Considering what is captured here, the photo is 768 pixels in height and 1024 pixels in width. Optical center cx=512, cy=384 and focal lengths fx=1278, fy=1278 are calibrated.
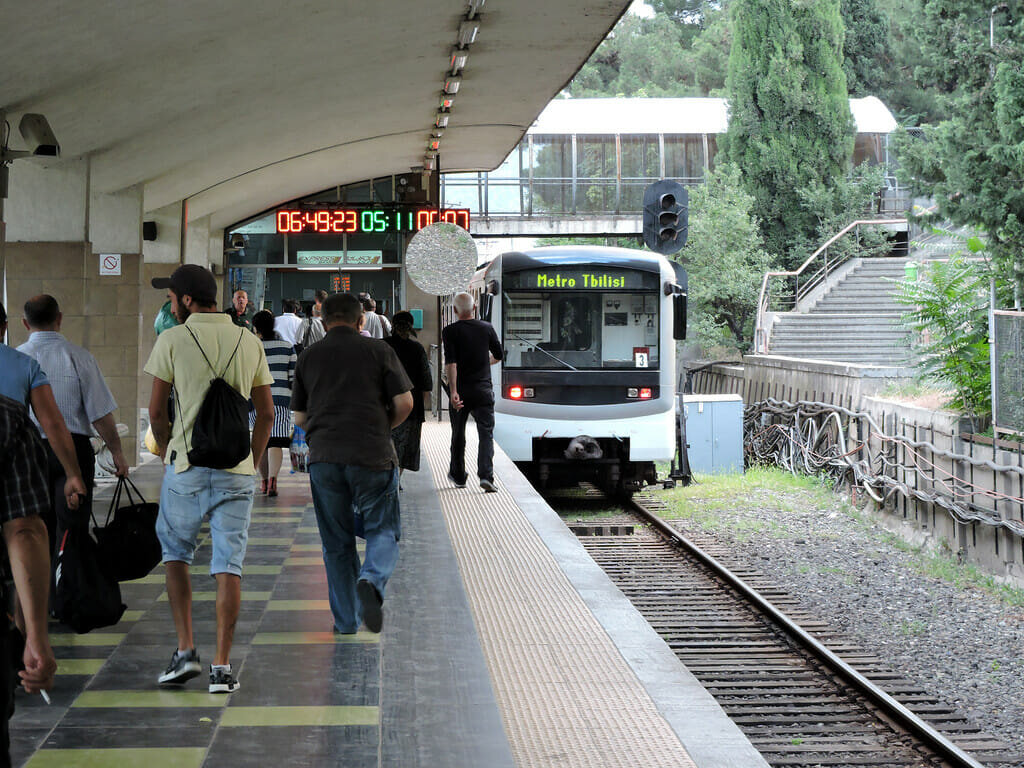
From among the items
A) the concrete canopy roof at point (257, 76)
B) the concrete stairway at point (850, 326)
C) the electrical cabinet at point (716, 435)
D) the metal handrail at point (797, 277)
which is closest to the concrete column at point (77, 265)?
the concrete canopy roof at point (257, 76)

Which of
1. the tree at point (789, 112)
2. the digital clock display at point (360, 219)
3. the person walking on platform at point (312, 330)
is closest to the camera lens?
the person walking on platform at point (312, 330)

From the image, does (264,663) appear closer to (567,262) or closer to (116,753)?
(116,753)

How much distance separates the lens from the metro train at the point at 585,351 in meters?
15.4

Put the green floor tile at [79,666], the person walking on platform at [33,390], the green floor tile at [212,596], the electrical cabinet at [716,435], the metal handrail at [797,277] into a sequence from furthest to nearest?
the metal handrail at [797,277] < the electrical cabinet at [716,435] < the green floor tile at [212,596] < the green floor tile at [79,666] < the person walking on platform at [33,390]

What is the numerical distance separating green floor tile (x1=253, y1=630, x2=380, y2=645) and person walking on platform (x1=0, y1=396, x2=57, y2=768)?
8.75 feet

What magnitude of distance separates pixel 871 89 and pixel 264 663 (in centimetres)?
5050

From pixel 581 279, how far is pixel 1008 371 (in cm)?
501

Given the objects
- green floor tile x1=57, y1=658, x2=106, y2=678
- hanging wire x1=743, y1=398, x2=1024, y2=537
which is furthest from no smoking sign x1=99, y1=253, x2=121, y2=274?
hanging wire x1=743, y1=398, x2=1024, y2=537

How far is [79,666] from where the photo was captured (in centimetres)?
577

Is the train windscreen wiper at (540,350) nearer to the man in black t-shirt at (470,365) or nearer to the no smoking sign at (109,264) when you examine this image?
the man in black t-shirt at (470,365)

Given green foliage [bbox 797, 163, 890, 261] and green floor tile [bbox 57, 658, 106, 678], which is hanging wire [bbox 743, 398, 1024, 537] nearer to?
green floor tile [bbox 57, 658, 106, 678]

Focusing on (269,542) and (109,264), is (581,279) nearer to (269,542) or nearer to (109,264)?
(109,264)

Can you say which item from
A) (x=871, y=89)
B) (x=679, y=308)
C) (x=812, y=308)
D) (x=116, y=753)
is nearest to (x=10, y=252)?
(x=679, y=308)

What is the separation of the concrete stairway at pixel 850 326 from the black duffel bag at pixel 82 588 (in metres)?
23.5
